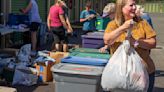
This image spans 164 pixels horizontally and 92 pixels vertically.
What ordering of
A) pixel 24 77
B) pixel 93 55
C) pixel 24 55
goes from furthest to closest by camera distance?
pixel 24 55, pixel 24 77, pixel 93 55

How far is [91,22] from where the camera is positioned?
39.1 ft

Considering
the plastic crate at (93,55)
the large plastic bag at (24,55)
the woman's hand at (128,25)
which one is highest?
the woman's hand at (128,25)

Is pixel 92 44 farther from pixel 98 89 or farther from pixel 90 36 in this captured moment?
pixel 98 89

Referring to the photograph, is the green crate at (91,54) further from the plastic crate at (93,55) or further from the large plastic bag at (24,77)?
the large plastic bag at (24,77)

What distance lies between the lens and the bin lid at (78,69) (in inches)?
180

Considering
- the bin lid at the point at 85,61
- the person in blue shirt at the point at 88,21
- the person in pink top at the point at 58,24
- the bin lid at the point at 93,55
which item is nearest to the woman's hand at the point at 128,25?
the bin lid at the point at 85,61

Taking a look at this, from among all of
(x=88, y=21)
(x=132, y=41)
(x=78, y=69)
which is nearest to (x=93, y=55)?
(x=78, y=69)

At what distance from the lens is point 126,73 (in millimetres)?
4152

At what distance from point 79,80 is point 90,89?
15 cm

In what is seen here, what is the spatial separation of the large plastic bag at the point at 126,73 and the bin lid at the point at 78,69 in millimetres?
281

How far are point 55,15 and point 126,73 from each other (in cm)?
607

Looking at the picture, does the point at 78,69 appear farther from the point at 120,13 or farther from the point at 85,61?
the point at 120,13

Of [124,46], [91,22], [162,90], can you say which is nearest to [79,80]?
[124,46]

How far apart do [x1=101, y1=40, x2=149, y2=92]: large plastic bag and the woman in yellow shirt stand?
130 millimetres
